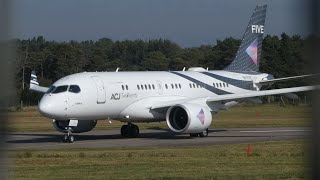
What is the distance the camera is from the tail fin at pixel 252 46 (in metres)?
44.1

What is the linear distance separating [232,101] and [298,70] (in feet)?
116

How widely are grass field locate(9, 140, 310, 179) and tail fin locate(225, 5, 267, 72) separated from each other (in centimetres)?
1907

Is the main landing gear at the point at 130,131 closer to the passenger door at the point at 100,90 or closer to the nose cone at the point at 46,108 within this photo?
the passenger door at the point at 100,90

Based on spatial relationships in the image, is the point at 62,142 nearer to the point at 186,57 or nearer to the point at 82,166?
the point at 82,166

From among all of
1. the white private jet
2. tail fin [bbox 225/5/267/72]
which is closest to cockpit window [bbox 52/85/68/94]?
the white private jet

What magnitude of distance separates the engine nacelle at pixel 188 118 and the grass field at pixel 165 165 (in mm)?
8190

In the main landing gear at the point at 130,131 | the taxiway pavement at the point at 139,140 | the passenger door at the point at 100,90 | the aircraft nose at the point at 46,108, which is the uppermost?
the passenger door at the point at 100,90

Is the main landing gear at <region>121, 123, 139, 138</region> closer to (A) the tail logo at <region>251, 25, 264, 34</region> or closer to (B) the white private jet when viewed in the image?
(B) the white private jet

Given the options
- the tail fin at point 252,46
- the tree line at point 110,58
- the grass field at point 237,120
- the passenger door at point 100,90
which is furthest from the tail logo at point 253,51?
the tree line at point 110,58

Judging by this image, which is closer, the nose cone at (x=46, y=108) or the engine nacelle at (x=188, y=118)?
the nose cone at (x=46, y=108)

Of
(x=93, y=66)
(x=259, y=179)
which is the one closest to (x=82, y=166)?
(x=259, y=179)

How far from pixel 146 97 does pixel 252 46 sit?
1129 centimetres

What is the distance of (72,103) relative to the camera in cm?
3212

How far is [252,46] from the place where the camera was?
1773 inches
